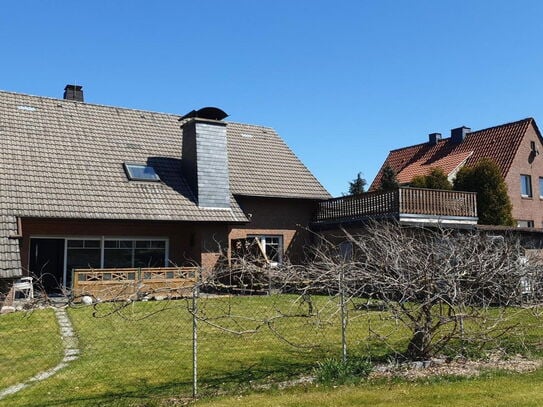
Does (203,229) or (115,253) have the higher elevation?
(203,229)

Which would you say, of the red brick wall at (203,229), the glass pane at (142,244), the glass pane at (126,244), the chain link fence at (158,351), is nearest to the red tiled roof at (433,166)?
the red brick wall at (203,229)

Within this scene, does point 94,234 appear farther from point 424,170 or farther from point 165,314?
point 424,170

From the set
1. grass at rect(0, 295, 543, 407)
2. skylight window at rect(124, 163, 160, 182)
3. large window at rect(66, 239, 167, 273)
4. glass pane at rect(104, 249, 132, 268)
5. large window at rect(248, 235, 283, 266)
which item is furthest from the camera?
large window at rect(248, 235, 283, 266)

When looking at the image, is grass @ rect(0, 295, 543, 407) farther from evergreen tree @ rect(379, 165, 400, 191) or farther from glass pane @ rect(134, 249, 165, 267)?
evergreen tree @ rect(379, 165, 400, 191)

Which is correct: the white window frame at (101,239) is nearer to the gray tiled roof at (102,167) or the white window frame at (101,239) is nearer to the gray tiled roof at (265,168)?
the gray tiled roof at (102,167)

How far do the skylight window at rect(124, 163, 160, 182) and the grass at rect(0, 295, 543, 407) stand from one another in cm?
792

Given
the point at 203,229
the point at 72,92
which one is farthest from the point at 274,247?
the point at 72,92

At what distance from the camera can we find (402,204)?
65.1 feet

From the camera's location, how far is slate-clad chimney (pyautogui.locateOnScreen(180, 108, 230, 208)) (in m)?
21.4

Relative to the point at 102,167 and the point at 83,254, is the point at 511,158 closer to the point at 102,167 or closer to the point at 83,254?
the point at 102,167

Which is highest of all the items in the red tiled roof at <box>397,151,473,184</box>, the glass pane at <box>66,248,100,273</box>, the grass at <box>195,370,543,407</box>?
the red tiled roof at <box>397,151,473,184</box>

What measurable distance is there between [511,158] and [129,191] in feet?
72.9

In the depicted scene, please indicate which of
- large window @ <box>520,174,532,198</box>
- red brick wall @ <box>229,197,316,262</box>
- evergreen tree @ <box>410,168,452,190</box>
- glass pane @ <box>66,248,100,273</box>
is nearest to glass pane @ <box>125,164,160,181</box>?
glass pane @ <box>66,248,100,273</box>

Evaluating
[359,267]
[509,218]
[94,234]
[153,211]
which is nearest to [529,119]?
[509,218]
